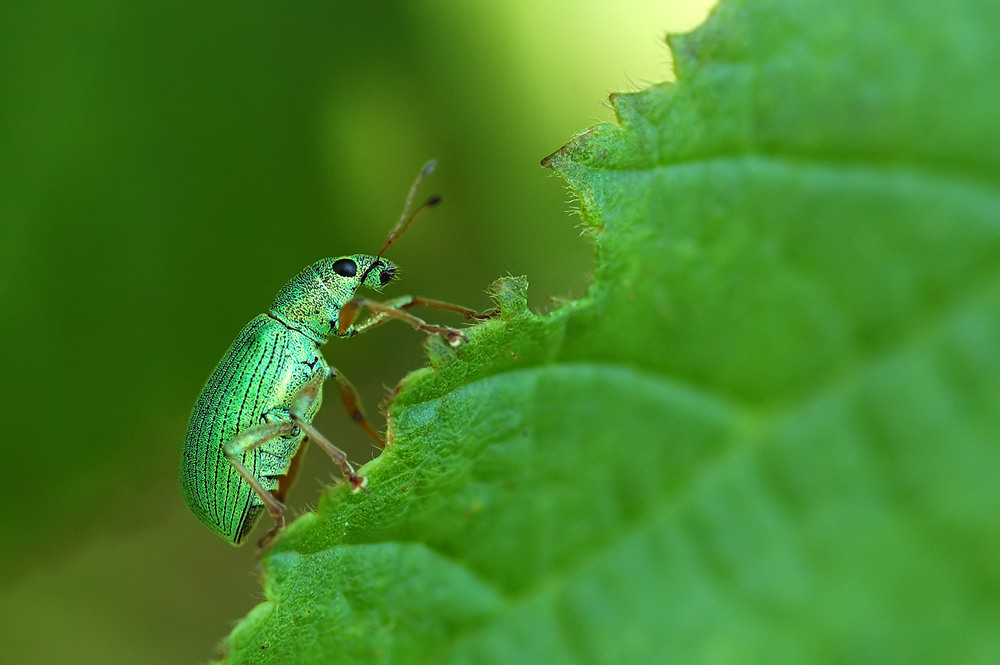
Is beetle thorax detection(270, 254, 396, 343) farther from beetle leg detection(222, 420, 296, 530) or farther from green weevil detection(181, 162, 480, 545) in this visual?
beetle leg detection(222, 420, 296, 530)

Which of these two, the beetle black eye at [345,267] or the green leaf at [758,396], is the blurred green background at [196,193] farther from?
the green leaf at [758,396]

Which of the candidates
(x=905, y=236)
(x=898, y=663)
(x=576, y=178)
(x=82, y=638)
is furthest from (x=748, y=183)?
(x=82, y=638)

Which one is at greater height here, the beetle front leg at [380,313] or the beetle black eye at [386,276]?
the beetle black eye at [386,276]

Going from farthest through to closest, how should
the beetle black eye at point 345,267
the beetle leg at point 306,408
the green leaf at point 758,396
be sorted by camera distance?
the beetle black eye at point 345,267, the beetle leg at point 306,408, the green leaf at point 758,396

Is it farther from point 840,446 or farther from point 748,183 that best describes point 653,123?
point 840,446

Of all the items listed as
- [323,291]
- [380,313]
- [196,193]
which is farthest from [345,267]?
[196,193]

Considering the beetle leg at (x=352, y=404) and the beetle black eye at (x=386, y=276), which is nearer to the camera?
the beetle leg at (x=352, y=404)

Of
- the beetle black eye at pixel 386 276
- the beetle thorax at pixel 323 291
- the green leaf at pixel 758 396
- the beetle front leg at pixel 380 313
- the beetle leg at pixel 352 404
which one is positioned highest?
the beetle thorax at pixel 323 291

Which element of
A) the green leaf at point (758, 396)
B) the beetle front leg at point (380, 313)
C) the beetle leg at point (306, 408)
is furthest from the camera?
the beetle leg at point (306, 408)

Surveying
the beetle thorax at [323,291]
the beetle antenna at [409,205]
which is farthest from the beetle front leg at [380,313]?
the beetle antenna at [409,205]
